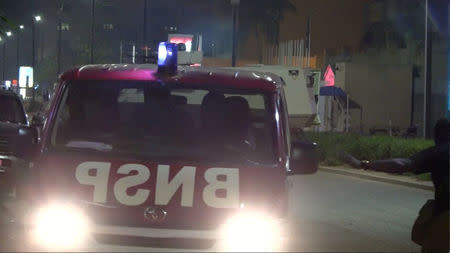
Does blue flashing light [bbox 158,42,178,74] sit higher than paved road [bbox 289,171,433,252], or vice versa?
blue flashing light [bbox 158,42,178,74]

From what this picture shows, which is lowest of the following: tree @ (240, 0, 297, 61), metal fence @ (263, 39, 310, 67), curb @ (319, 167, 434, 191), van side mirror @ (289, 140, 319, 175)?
curb @ (319, 167, 434, 191)

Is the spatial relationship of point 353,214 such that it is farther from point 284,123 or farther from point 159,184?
point 159,184

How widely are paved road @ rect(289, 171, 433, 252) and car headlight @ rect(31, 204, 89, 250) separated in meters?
3.02

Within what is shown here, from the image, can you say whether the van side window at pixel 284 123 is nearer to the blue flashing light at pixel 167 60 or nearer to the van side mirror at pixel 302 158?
the van side mirror at pixel 302 158

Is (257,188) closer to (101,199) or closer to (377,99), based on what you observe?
(101,199)

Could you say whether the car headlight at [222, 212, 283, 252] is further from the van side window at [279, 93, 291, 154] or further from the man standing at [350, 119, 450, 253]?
the man standing at [350, 119, 450, 253]

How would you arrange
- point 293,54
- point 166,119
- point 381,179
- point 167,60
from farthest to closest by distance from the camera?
point 293,54
point 381,179
point 166,119
point 167,60

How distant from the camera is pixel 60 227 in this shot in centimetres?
422

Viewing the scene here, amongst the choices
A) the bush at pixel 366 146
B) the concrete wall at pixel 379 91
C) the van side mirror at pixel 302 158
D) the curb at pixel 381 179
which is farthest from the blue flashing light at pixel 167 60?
the concrete wall at pixel 379 91

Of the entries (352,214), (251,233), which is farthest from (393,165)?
(352,214)

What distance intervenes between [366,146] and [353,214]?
9466mm

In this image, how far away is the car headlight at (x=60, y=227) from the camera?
13.8 ft

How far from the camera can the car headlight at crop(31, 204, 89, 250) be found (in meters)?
→ 4.20

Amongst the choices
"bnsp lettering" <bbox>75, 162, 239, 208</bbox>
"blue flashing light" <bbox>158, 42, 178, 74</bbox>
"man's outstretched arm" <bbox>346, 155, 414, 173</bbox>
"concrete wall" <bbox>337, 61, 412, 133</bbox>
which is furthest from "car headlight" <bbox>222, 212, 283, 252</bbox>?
"concrete wall" <bbox>337, 61, 412, 133</bbox>
